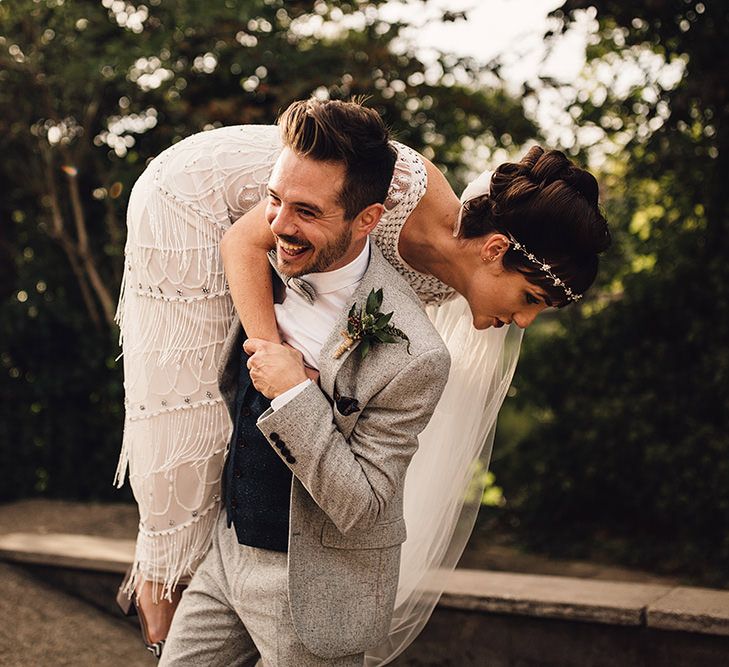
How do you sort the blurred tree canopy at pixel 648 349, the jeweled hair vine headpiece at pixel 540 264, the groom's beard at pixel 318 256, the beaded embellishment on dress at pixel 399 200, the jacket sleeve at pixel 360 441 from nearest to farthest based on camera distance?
1. the jacket sleeve at pixel 360 441
2. the groom's beard at pixel 318 256
3. the jeweled hair vine headpiece at pixel 540 264
4. the beaded embellishment on dress at pixel 399 200
5. the blurred tree canopy at pixel 648 349

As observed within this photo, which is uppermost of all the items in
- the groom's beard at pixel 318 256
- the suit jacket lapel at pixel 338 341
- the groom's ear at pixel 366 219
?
the groom's ear at pixel 366 219

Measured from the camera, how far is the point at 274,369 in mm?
2072

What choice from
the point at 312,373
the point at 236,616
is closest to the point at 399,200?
the point at 312,373

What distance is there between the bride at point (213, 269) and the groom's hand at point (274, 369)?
0.30 meters

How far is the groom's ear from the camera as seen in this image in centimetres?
213

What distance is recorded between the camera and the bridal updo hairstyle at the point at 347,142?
80.3 inches

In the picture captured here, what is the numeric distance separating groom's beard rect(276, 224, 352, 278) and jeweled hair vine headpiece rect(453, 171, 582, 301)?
48 cm

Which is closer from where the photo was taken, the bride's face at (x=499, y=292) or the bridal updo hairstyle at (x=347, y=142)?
the bridal updo hairstyle at (x=347, y=142)

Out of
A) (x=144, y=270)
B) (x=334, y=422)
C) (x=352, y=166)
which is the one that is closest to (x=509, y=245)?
(x=352, y=166)

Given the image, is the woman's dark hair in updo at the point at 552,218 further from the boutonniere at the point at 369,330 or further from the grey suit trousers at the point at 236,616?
the grey suit trousers at the point at 236,616

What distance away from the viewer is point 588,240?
2354mm

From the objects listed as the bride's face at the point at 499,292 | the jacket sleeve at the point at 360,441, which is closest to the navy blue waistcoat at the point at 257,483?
the jacket sleeve at the point at 360,441

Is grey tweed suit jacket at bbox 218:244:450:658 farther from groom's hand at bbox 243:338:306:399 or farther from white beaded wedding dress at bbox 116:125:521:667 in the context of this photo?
white beaded wedding dress at bbox 116:125:521:667

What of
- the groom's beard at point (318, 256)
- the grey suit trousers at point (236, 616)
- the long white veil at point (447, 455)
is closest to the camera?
the groom's beard at point (318, 256)
